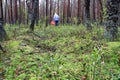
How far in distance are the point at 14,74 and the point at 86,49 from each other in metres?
2.25

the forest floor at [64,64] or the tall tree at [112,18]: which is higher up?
the tall tree at [112,18]

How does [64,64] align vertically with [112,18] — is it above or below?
below

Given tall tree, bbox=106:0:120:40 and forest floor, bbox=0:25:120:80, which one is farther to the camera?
tall tree, bbox=106:0:120:40

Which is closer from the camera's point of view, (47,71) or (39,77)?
(39,77)

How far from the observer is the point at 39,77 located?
3793 mm

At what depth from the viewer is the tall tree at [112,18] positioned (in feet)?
21.4

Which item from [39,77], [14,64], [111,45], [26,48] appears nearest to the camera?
[39,77]

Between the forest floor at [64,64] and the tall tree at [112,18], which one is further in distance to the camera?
the tall tree at [112,18]

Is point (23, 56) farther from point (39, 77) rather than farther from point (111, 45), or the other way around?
point (111, 45)

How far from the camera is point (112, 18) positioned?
659 cm

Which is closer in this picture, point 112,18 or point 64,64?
point 64,64

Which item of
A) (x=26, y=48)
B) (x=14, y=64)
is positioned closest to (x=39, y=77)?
(x=14, y=64)

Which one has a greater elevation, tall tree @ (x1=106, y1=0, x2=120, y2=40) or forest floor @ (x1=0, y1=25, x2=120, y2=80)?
tall tree @ (x1=106, y1=0, x2=120, y2=40)

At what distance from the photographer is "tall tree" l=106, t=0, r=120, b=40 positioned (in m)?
6.54
